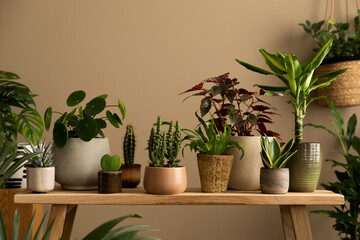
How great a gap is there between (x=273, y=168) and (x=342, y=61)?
4.01 feet

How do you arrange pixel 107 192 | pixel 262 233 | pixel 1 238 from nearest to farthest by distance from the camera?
pixel 1 238, pixel 107 192, pixel 262 233

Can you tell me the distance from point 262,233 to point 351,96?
3.17 feet

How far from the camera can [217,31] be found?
2.56m

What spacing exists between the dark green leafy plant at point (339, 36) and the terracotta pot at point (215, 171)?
4.17 ft

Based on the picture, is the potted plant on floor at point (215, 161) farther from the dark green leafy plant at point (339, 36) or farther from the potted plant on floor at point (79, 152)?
the dark green leafy plant at point (339, 36)

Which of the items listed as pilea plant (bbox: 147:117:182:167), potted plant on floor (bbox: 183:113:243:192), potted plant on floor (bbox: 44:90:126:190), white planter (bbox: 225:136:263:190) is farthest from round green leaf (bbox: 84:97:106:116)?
white planter (bbox: 225:136:263:190)

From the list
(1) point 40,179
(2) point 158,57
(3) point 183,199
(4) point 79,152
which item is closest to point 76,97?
(4) point 79,152

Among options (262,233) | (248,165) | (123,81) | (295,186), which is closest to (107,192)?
(248,165)

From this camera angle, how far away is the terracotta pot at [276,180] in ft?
4.39

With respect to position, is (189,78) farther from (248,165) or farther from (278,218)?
(248,165)

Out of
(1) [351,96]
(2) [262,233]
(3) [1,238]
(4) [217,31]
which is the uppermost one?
(4) [217,31]

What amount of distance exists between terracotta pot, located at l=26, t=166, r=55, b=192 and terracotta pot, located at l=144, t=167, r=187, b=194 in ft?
1.06

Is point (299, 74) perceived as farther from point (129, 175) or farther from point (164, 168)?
point (129, 175)

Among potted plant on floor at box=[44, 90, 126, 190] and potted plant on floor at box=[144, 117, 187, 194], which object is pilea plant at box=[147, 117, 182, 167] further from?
potted plant on floor at box=[44, 90, 126, 190]
